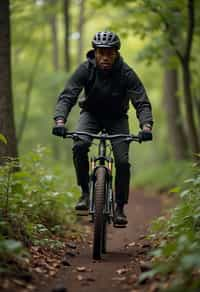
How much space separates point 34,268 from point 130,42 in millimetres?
29999

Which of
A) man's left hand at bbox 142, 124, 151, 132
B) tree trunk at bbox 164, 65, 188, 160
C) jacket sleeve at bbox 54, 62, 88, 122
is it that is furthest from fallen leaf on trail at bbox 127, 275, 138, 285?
tree trunk at bbox 164, 65, 188, 160

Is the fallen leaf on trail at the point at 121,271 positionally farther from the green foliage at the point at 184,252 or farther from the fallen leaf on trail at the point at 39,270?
the fallen leaf on trail at the point at 39,270

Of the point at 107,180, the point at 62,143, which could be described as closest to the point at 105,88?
the point at 107,180

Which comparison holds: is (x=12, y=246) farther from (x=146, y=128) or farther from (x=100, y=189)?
(x=146, y=128)

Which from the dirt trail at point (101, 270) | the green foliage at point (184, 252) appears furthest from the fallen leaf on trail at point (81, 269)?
the green foliage at point (184, 252)

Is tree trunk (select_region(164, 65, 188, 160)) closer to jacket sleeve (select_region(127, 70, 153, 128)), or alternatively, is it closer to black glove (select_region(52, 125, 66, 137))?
jacket sleeve (select_region(127, 70, 153, 128))

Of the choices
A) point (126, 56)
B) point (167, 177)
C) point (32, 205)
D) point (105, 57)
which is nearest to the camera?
point (105, 57)

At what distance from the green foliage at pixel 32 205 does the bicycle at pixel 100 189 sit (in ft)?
2.30

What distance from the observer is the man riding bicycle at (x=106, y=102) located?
22.5 feet

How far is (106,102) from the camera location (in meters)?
7.07

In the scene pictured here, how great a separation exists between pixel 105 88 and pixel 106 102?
0.18 meters

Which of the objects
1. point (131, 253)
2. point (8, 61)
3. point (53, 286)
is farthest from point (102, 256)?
point (8, 61)

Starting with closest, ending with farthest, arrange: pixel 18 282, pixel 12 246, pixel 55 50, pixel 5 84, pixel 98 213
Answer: pixel 12 246, pixel 18 282, pixel 98 213, pixel 5 84, pixel 55 50

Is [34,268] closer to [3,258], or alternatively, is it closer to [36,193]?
[3,258]
